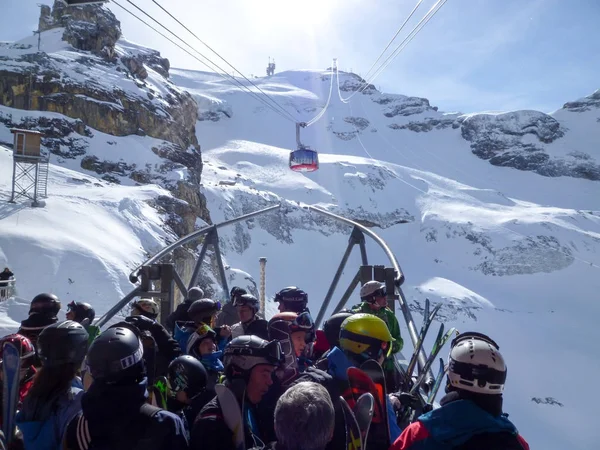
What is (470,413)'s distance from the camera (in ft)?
6.22

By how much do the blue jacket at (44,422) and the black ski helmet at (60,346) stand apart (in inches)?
8.2

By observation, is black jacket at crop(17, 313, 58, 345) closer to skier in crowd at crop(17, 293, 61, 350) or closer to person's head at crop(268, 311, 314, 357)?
skier in crowd at crop(17, 293, 61, 350)

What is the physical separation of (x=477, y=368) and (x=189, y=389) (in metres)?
1.66

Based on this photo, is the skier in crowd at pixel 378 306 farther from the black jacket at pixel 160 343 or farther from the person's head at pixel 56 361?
the person's head at pixel 56 361

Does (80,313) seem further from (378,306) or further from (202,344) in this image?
(378,306)

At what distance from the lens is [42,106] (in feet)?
114

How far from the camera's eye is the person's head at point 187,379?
275 centimetres

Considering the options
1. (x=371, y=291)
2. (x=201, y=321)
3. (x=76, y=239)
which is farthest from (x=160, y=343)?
(x=76, y=239)

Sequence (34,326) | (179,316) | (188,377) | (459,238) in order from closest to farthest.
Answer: (188,377) < (34,326) < (179,316) < (459,238)

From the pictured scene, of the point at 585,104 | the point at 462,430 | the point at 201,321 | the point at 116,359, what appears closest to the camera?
the point at 462,430

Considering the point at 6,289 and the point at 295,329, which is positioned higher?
the point at 295,329

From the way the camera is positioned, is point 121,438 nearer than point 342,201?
Yes

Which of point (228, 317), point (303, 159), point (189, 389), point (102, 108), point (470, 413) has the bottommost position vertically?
point (228, 317)

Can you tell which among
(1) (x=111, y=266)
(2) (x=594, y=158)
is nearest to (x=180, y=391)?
(1) (x=111, y=266)
